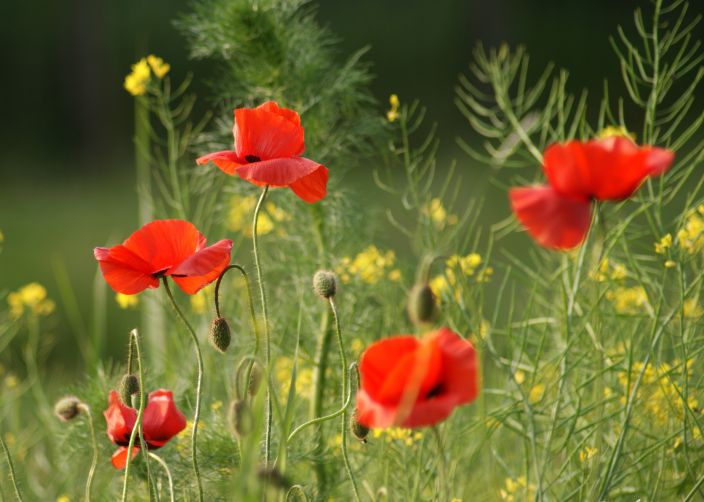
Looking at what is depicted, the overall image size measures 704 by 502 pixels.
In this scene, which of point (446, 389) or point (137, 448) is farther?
point (137, 448)

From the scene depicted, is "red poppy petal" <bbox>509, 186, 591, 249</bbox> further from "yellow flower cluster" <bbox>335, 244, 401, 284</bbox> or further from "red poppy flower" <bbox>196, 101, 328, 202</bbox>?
"yellow flower cluster" <bbox>335, 244, 401, 284</bbox>

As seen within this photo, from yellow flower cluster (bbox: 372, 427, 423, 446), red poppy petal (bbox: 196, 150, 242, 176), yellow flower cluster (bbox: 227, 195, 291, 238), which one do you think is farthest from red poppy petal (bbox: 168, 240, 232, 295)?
yellow flower cluster (bbox: 227, 195, 291, 238)

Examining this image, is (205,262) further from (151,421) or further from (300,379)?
(300,379)

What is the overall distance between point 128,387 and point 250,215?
100cm

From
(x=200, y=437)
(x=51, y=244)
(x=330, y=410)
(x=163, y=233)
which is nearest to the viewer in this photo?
(x=163, y=233)

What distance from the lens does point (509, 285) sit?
4086 mm

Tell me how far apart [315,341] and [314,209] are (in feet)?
0.84

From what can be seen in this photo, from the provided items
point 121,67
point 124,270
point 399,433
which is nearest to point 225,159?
point 124,270

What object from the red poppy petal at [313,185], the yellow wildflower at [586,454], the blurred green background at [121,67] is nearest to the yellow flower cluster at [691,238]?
the yellow wildflower at [586,454]

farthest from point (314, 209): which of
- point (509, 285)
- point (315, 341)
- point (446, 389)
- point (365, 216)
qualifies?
point (509, 285)

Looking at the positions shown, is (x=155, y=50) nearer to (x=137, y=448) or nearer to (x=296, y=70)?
(x=296, y=70)

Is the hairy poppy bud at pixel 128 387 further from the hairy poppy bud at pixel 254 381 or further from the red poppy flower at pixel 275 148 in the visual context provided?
the red poppy flower at pixel 275 148

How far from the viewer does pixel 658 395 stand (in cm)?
156

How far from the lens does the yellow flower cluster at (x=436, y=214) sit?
62.2 inches
